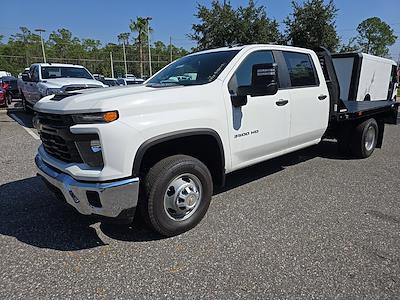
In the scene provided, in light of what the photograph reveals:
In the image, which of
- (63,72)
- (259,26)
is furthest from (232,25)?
(63,72)

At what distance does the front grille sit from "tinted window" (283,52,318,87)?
9.70 feet

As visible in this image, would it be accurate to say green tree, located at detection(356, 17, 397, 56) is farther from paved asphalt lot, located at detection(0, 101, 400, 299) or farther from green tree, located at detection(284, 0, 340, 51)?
paved asphalt lot, located at detection(0, 101, 400, 299)

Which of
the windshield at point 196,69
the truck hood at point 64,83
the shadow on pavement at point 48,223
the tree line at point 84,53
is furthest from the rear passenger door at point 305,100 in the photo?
the tree line at point 84,53

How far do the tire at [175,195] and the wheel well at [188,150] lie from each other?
0.48ft

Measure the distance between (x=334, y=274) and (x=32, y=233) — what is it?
9.53 feet

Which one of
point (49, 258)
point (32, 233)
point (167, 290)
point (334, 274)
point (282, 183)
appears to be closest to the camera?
point (167, 290)

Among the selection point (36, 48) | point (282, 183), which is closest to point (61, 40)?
point (36, 48)

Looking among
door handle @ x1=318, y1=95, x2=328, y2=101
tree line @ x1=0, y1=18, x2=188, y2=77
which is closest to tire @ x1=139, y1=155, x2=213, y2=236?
A: door handle @ x1=318, y1=95, x2=328, y2=101

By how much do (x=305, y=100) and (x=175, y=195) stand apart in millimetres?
2476

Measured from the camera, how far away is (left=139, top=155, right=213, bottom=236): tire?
292cm

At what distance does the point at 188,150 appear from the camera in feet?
11.3

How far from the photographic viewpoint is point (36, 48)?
7288 centimetres

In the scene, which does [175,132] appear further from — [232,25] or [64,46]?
[64,46]

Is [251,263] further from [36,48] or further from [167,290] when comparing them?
[36,48]
